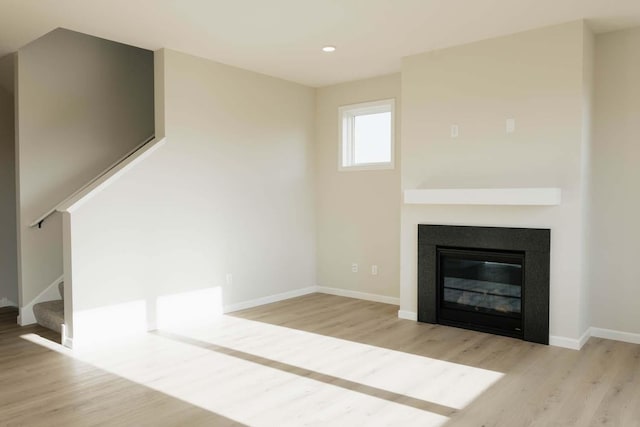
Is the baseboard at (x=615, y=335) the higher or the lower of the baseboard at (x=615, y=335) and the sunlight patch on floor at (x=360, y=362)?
the higher

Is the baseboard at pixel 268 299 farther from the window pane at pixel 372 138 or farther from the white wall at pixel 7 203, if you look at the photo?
the white wall at pixel 7 203

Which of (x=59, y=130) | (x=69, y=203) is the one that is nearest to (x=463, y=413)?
(x=69, y=203)

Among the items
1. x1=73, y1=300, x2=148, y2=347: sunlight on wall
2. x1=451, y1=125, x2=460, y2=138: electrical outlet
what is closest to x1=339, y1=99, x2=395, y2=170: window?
x1=451, y1=125, x2=460, y2=138: electrical outlet

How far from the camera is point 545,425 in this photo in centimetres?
268

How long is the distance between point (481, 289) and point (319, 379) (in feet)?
6.48

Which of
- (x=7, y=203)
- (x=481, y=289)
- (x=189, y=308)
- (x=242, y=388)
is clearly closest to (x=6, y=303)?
(x=7, y=203)

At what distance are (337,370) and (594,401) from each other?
1.65 metres

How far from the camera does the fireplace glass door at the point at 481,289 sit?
4.32 meters

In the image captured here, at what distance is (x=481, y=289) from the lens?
14.9 ft

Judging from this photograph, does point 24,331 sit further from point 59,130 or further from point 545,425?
point 545,425

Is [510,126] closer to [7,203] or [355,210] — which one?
[355,210]

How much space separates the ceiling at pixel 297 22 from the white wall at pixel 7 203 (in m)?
1.01

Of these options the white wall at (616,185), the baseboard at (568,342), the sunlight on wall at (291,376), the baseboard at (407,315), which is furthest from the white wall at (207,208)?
the white wall at (616,185)

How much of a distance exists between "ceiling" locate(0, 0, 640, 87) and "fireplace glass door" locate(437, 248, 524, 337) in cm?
198
